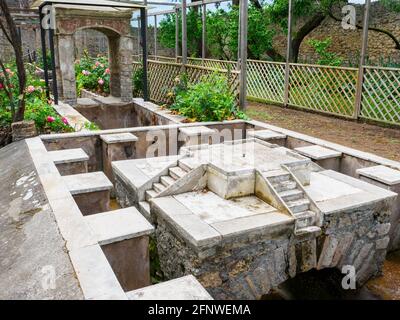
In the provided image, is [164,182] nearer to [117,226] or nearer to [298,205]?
[117,226]

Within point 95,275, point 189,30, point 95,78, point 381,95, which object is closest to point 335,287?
point 95,275

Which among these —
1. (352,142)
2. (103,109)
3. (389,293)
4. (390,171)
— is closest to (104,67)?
(103,109)

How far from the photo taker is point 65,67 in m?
8.48

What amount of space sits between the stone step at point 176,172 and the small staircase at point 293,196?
34.9 inches

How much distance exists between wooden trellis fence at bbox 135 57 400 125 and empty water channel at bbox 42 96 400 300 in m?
1.72

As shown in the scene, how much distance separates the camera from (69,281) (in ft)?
7.61

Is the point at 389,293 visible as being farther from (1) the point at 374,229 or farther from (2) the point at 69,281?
A: (2) the point at 69,281

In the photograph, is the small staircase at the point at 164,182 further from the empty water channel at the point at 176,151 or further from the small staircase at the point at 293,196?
the small staircase at the point at 293,196

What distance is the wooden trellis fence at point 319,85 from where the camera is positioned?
8938mm

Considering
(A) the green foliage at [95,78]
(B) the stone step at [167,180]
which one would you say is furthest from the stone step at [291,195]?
(A) the green foliage at [95,78]

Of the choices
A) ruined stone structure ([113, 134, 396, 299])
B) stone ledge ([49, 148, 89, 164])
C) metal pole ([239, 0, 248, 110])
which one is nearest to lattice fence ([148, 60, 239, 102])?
metal pole ([239, 0, 248, 110])

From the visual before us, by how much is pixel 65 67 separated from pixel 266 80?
6.42 metres

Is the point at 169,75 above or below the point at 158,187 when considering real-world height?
above

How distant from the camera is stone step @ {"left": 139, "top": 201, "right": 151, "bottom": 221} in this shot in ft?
13.0
